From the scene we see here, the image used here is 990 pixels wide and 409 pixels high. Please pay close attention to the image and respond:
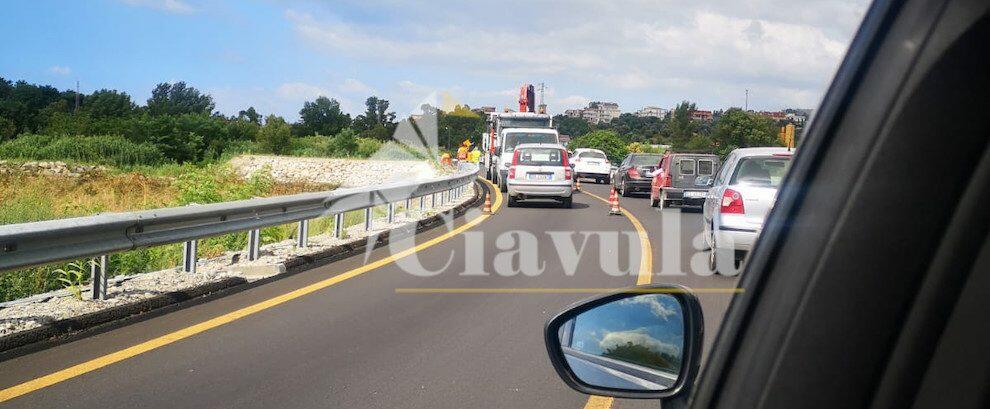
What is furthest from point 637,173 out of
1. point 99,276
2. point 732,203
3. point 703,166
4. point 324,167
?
point 324,167

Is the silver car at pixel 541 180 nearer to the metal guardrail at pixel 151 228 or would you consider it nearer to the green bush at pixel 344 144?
the metal guardrail at pixel 151 228

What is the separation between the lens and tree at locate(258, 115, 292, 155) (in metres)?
75.3

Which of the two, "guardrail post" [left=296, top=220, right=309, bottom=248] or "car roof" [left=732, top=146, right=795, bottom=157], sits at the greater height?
"car roof" [left=732, top=146, right=795, bottom=157]

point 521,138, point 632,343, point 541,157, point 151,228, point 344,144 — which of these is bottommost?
point 151,228

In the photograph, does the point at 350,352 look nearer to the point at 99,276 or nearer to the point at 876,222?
the point at 99,276

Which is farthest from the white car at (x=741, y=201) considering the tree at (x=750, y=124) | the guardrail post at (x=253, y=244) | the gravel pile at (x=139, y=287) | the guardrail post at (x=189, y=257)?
the guardrail post at (x=189, y=257)

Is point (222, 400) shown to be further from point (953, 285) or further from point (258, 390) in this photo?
point (953, 285)

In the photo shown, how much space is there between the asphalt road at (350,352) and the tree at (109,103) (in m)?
110

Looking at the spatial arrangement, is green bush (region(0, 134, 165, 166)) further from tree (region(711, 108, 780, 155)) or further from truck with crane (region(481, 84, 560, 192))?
tree (region(711, 108, 780, 155))

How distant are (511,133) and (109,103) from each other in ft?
310

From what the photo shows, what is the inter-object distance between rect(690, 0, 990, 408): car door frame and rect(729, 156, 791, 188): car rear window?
11.5 meters

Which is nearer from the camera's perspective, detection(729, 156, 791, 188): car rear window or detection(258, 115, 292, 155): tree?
detection(729, 156, 791, 188): car rear window

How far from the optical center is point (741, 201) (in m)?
12.2

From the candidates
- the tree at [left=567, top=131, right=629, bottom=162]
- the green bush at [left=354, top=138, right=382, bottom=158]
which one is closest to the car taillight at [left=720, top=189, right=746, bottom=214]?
the green bush at [left=354, top=138, right=382, bottom=158]
